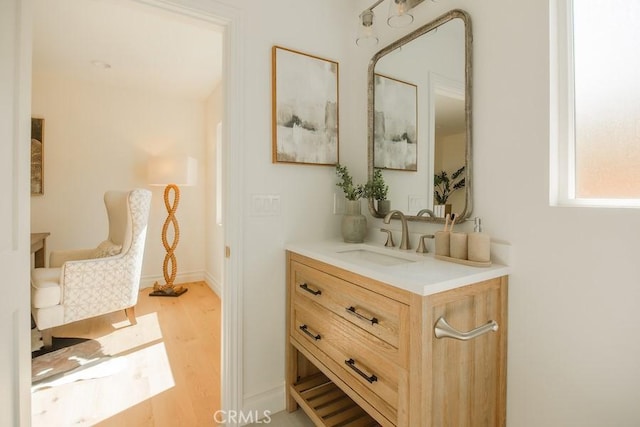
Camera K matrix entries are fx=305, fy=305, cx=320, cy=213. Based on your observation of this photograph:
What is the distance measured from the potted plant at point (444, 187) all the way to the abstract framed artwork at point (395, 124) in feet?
0.55

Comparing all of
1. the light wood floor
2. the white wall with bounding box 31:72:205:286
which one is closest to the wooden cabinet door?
the light wood floor

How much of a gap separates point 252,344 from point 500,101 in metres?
1.62

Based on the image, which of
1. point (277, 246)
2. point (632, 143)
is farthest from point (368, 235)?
point (632, 143)

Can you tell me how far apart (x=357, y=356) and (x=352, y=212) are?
0.81 meters

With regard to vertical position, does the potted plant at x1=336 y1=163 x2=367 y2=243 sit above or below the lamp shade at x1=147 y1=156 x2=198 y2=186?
below

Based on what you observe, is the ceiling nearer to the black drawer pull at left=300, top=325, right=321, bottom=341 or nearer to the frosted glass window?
the black drawer pull at left=300, top=325, right=321, bottom=341

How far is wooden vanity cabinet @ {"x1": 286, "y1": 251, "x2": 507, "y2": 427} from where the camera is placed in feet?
3.12

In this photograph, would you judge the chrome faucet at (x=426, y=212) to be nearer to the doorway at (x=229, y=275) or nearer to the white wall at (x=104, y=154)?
the doorway at (x=229, y=275)

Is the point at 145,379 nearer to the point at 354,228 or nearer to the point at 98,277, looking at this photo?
the point at 98,277

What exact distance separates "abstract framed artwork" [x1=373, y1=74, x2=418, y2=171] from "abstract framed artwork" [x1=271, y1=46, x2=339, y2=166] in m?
0.26

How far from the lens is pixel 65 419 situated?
63.1 inches

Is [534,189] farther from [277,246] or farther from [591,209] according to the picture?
[277,246]

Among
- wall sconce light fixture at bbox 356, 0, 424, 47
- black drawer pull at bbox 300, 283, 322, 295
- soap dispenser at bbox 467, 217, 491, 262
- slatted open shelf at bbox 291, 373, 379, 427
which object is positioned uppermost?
wall sconce light fixture at bbox 356, 0, 424, 47

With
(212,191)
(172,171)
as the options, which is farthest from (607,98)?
(212,191)
